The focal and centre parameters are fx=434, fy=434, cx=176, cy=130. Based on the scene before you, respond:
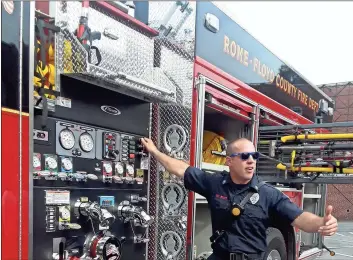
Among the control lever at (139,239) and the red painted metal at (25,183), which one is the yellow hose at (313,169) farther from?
the red painted metal at (25,183)

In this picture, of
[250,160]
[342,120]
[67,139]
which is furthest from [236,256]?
[342,120]

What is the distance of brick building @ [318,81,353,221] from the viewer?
20.7 metres

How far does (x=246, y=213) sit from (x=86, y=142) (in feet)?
3.75

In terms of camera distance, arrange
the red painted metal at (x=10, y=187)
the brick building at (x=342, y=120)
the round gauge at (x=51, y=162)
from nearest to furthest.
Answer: the red painted metal at (x=10, y=187)
the round gauge at (x=51, y=162)
the brick building at (x=342, y=120)

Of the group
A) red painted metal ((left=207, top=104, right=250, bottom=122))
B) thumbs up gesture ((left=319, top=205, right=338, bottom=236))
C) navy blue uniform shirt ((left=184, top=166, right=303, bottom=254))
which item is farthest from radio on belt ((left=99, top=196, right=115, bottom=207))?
thumbs up gesture ((left=319, top=205, right=338, bottom=236))

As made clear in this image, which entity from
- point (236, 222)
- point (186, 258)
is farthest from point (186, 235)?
point (236, 222)

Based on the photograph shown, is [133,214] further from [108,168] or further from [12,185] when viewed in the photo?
[12,185]

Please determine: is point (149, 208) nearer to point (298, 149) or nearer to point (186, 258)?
point (186, 258)

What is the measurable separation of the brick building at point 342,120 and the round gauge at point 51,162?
18916 mm

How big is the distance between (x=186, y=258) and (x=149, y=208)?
1.54 ft

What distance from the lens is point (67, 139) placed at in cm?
259

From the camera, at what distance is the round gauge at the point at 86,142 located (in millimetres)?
2703

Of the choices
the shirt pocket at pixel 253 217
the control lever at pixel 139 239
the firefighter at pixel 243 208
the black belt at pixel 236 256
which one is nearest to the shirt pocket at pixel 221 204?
the firefighter at pixel 243 208

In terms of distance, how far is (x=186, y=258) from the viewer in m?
3.28
